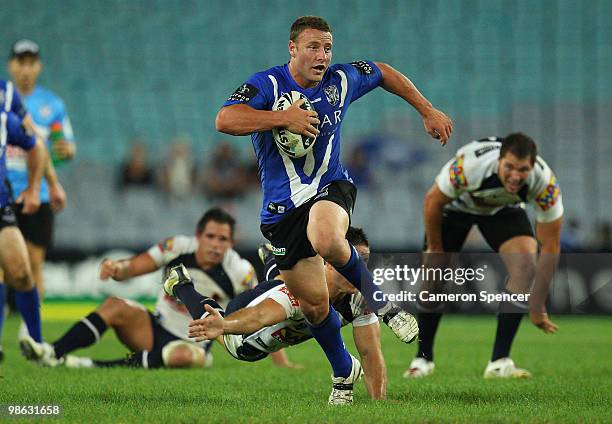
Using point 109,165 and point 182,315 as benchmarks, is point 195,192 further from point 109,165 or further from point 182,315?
point 182,315

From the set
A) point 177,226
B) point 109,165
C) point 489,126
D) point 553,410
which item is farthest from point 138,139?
point 553,410

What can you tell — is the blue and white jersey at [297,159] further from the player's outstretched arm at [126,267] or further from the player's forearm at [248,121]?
the player's outstretched arm at [126,267]

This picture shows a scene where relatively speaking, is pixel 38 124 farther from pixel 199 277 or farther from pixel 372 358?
pixel 372 358

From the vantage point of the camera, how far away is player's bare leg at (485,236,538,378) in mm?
7457

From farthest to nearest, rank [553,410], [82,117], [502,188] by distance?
[82,117] → [502,188] → [553,410]

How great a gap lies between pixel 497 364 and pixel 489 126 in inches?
409

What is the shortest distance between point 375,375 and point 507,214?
249 cm

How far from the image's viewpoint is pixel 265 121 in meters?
5.17

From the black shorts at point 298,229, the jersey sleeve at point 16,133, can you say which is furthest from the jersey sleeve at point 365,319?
the jersey sleeve at point 16,133

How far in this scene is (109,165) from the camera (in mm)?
17438

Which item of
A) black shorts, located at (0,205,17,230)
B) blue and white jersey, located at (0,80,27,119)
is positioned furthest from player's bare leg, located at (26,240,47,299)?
blue and white jersey, located at (0,80,27,119)

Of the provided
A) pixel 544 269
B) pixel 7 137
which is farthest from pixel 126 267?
pixel 544 269

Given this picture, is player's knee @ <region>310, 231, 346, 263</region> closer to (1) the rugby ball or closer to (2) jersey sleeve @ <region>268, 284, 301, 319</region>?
(1) the rugby ball

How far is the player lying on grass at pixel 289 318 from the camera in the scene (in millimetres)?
5660
